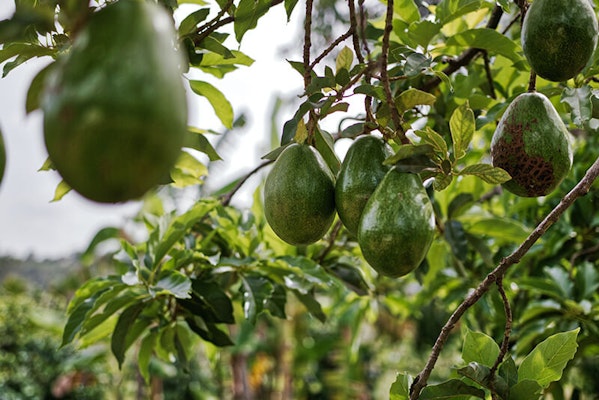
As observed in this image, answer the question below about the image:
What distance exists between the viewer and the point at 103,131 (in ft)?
1.16

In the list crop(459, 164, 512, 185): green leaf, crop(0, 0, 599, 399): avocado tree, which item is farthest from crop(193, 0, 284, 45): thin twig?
crop(459, 164, 512, 185): green leaf

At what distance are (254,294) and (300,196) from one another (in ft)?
1.33

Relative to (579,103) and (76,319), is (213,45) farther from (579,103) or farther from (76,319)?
(76,319)

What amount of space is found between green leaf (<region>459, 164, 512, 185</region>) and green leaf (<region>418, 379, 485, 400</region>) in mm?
255

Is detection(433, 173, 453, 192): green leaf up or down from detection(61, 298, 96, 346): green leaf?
up

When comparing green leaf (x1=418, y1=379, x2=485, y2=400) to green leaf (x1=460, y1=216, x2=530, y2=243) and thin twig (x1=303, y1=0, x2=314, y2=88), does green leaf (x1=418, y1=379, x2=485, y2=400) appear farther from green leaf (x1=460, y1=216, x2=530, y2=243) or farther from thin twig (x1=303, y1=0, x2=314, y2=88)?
green leaf (x1=460, y1=216, x2=530, y2=243)

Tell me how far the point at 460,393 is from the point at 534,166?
0.97 feet

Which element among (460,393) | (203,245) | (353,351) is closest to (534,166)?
(460,393)

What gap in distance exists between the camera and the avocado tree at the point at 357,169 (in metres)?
0.37

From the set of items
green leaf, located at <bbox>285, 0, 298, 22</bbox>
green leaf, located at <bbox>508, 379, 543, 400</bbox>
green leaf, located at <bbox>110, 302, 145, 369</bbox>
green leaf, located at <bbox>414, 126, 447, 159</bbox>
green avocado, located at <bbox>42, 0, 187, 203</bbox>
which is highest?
green avocado, located at <bbox>42, 0, 187, 203</bbox>

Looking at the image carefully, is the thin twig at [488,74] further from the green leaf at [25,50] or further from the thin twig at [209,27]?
the green leaf at [25,50]

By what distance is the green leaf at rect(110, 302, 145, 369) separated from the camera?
3.56ft

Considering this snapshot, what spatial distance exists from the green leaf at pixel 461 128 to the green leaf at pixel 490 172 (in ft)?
0.11

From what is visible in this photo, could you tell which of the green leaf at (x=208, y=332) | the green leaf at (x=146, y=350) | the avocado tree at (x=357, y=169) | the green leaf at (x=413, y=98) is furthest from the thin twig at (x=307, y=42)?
the green leaf at (x=146, y=350)
